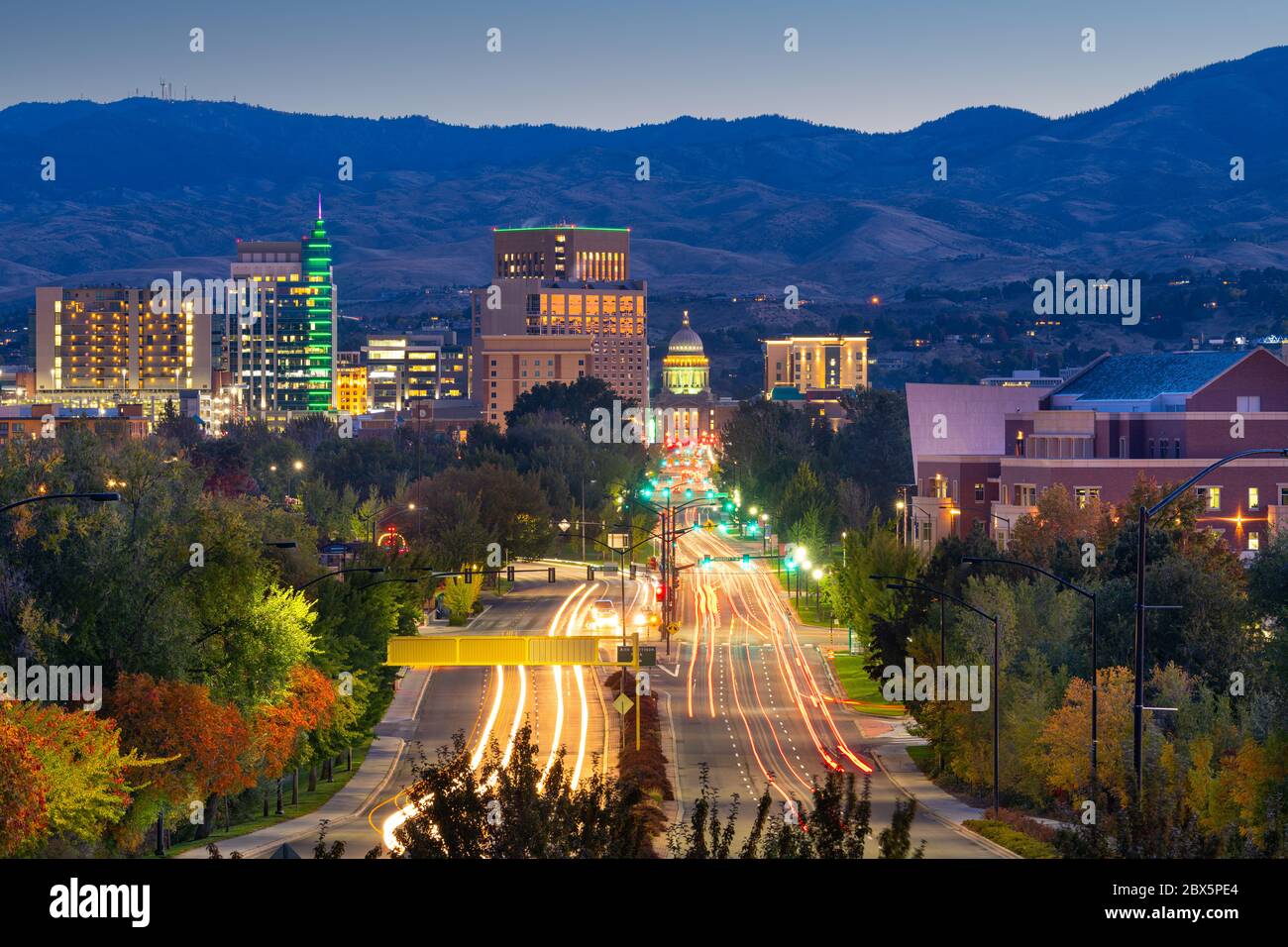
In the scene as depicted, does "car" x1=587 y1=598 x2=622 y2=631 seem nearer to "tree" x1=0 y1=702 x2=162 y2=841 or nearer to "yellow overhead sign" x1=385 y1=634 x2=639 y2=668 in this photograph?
"yellow overhead sign" x1=385 y1=634 x2=639 y2=668

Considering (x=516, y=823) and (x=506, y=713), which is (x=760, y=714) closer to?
(x=506, y=713)

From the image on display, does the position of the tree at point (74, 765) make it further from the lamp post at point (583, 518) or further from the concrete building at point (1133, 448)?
the lamp post at point (583, 518)

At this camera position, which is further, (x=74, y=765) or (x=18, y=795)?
(x=74, y=765)

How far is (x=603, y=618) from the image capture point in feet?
320

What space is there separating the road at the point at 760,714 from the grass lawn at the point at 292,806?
411 inches

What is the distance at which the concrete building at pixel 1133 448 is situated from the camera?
10394 cm

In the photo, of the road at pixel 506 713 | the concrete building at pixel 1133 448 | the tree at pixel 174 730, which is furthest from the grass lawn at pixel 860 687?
the tree at pixel 174 730

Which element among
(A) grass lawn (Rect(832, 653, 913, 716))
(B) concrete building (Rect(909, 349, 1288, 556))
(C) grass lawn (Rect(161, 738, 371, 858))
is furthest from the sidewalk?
(B) concrete building (Rect(909, 349, 1288, 556))

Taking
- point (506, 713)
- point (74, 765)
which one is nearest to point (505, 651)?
point (506, 713)

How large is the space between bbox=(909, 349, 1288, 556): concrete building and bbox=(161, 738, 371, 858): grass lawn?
4497 cm

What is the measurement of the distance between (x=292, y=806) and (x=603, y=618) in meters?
40.7
